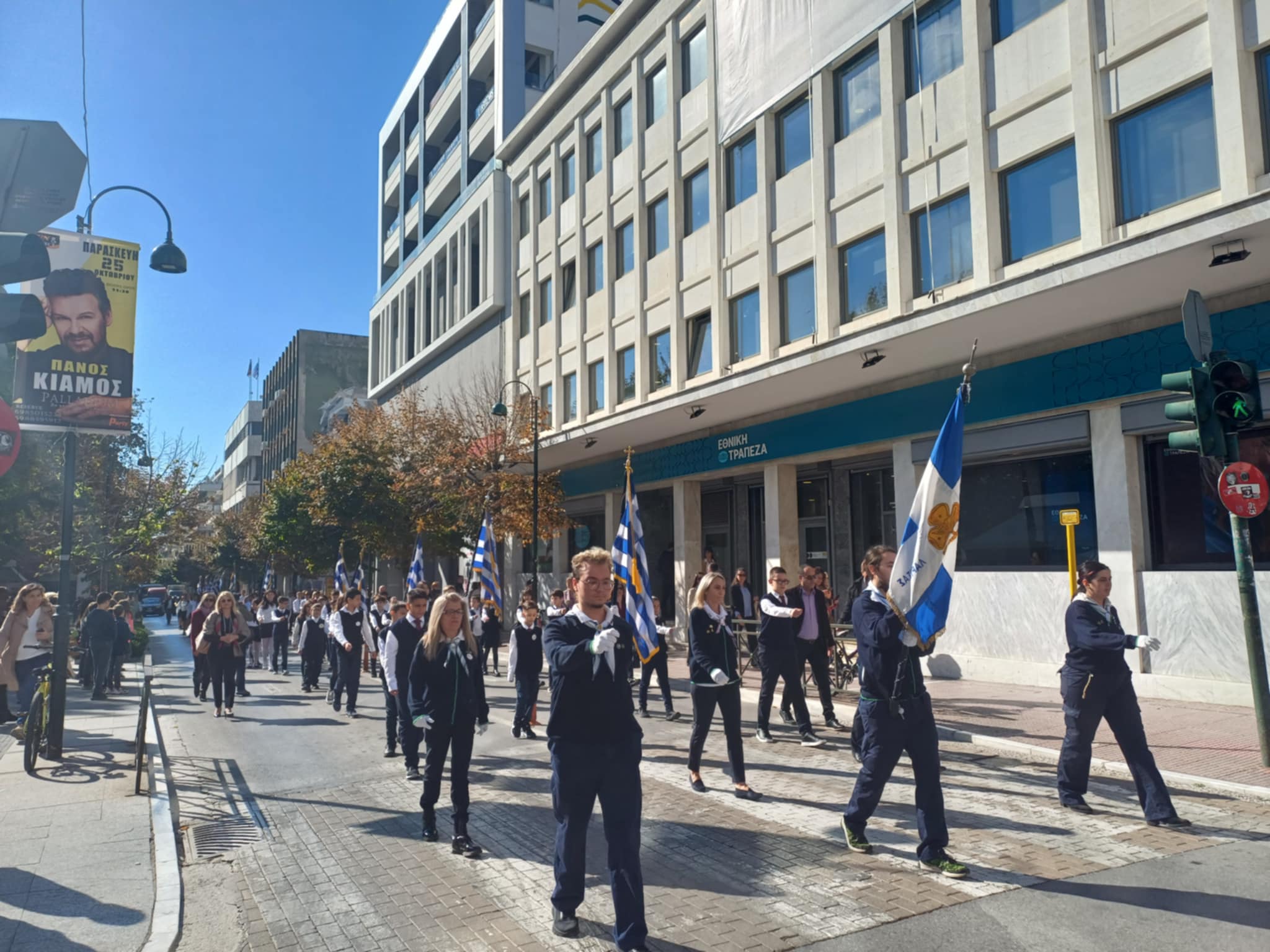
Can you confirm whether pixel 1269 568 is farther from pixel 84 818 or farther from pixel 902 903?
pixel 84 818

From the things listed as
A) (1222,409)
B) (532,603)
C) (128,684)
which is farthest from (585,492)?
(1222,409)

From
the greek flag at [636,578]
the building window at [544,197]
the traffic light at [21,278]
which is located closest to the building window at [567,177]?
the building window at [544,197]

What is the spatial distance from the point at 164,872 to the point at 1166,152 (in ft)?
45.0

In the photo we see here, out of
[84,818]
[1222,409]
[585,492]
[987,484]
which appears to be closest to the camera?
[84,818]

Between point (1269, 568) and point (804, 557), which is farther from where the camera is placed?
point (804, 557)

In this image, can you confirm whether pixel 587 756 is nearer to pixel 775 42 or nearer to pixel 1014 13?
pixel 1014 13

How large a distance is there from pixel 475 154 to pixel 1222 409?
114 ft

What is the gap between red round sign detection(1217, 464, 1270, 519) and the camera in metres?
8.48

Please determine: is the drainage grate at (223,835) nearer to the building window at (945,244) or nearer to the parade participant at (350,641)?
the parade participant at (350,641)

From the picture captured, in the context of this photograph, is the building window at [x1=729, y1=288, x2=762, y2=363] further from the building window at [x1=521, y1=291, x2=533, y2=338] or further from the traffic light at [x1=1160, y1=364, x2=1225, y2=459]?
the building window at [x1=521, y1=291, x2=533, y2=338]

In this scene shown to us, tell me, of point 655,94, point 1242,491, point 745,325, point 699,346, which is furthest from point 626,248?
point 1242,491

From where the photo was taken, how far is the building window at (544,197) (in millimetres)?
30266

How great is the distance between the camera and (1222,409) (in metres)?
8.45

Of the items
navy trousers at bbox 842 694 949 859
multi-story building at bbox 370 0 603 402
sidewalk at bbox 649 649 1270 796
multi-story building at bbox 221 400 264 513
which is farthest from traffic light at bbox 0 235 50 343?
multi-story building at bbox 221 400 264 513
